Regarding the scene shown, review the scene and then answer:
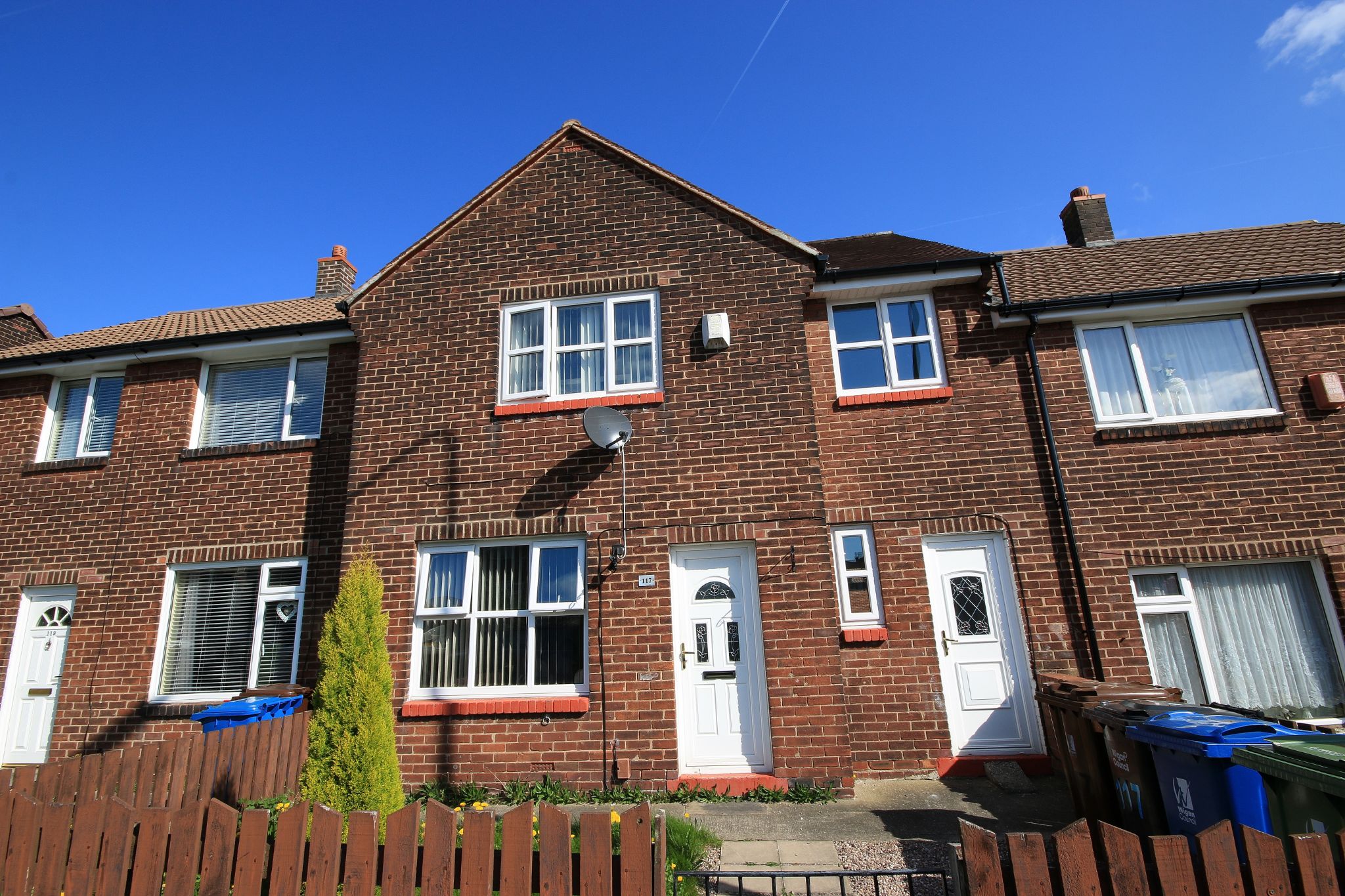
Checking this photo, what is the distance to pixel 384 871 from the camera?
297cm

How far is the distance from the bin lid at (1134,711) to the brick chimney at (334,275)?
516 inches

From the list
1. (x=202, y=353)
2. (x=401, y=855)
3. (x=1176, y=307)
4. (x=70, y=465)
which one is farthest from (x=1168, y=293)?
(x=70, y=465)

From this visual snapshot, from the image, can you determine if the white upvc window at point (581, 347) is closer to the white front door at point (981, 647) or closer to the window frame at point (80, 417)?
the white front door at point (981, 647)

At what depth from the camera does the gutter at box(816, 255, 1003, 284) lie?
851 centimetres

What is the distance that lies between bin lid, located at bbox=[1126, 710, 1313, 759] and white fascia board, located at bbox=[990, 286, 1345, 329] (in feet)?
17.5

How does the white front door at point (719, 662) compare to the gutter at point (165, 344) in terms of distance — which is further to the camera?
the gutter at point (165, 344)

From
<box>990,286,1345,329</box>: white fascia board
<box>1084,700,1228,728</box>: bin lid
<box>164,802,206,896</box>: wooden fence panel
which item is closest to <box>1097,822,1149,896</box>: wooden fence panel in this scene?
<box>1084,700,1228,728</box>: bin lid

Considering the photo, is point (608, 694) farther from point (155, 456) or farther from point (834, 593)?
point (155, 456)

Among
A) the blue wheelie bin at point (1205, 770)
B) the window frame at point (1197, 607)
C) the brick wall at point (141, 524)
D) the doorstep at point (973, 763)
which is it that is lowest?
the doorstep at point (973, 763)

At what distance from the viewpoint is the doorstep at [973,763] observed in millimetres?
7281

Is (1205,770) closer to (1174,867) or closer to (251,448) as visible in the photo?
(1174,867)

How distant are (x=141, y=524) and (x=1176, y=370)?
1380 cm

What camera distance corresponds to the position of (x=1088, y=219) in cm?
1188

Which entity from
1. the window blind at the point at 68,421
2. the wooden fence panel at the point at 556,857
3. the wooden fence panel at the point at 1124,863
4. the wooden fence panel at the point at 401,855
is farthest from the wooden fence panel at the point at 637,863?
the window blind at the point at 68,421
